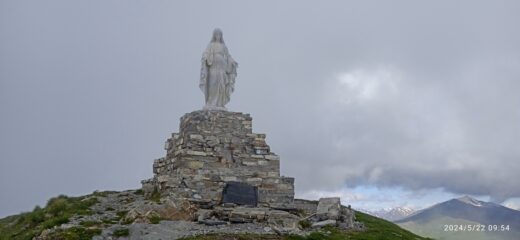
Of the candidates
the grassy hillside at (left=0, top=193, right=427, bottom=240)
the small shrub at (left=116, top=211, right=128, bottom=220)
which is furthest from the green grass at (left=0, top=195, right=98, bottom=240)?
the small shrub at (left=116, top=211, right=128, bottom=220)

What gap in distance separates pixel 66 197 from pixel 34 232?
22.4 feet

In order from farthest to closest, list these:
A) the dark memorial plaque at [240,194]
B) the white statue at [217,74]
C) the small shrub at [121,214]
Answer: the white statue at [217,74] → the dark memorial plaque at [240,194] → the small shrub at [121,214]

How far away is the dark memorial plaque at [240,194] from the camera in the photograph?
69.9 ft

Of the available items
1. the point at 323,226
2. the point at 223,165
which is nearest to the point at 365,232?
the point at 323,226

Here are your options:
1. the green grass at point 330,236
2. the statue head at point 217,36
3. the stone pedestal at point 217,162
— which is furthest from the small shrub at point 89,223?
the statue head at point 217,36

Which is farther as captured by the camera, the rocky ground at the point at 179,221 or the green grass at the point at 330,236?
the rocky ground at the point at 179,221

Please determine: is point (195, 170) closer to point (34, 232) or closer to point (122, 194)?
point (122, 194)

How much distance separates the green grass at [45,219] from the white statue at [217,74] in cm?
723

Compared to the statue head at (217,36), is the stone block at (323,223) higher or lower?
lower

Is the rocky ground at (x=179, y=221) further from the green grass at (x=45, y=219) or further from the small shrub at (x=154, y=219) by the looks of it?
the green grass at (x=45, y=219)

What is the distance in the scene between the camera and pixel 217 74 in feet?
84.2

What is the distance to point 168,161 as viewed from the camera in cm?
2448

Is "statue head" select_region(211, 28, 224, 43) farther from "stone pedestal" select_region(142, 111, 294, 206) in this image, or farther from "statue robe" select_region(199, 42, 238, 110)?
"stone pedestal" select_region(142, 111, 294, 206)

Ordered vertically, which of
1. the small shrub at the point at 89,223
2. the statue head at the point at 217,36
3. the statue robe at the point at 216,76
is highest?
the statue head at the point at 217,36
